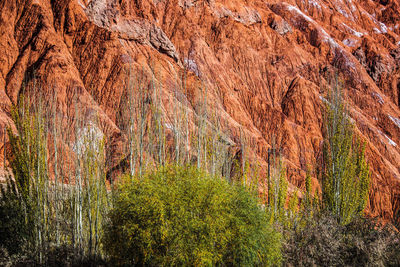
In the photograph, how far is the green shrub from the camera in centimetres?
1471

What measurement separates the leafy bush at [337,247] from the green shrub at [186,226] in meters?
1.31

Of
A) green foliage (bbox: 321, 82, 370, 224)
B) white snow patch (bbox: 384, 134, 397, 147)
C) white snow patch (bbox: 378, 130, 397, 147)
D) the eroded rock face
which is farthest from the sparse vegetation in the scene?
white snow patch (bbox: 384, 134, 397, 147)

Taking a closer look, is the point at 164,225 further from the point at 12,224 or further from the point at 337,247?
the point at 12,224

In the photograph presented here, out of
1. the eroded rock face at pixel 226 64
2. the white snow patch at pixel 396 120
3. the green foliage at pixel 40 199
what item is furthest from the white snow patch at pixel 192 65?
the green foliage at pixel 40 199

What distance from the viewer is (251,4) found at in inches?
3226

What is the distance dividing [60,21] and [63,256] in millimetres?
45655

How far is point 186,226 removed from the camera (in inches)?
585

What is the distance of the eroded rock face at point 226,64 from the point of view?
170 feet

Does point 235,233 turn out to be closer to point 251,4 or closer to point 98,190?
point 98,190

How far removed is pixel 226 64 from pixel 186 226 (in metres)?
56.8

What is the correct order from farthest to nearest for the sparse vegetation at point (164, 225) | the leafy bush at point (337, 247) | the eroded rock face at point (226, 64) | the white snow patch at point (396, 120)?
the white snow patch at point (396, 120)
the eroded rock face at point (226, 64)
the leafy bush at point (337, 247)
the sparse vegetation at point (164, 225)

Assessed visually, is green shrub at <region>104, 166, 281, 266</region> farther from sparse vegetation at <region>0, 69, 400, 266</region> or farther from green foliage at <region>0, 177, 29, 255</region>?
green foliage at <region>0, 177, 29, 255</region>

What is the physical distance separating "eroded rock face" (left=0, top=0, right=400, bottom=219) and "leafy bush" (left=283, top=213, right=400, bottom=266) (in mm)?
24569

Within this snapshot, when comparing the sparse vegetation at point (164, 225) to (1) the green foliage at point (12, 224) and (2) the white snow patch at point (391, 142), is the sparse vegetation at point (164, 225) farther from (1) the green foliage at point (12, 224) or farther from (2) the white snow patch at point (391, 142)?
(2) the white snow patch at point (391, 142)
